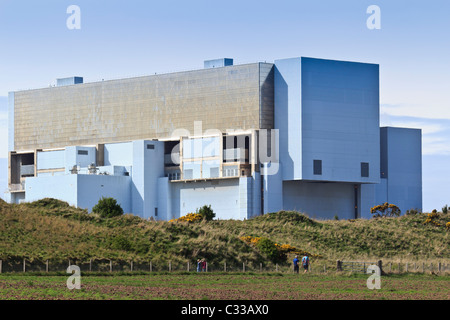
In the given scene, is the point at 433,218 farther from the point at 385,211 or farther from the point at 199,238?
the point at 199,238

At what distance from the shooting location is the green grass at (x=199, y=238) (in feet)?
241

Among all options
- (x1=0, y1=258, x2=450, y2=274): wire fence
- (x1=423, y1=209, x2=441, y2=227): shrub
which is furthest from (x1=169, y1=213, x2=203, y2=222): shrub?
(x1=0, y1=258, x2=450, y2=274): wire fence

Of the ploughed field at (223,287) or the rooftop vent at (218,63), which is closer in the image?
the ploughed field at (223,287)

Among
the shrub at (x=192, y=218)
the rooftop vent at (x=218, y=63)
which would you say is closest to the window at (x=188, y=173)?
the rooftop vent at (x=218, y=63)

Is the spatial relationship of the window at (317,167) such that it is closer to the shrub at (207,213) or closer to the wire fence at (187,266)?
the shrub at (207,213)

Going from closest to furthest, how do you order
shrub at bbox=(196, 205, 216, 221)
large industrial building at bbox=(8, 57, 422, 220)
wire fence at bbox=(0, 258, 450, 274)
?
wire fence at bbox=(0, 258, 450, 274)
shrub at bbox=(196, 205, 216, 221)
large industrial building at bbox=(8, 57, 422, 220)

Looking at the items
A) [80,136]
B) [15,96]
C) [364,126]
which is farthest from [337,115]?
[15,96]

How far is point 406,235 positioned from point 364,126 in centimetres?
2186

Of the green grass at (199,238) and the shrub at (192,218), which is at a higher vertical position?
the shrub at (192,218)

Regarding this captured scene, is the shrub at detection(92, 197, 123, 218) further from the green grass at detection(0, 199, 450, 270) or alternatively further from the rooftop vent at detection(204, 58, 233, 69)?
the rooftop vent at detection(204, 58, 233, 69)

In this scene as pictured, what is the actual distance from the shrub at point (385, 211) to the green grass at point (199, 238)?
811cm

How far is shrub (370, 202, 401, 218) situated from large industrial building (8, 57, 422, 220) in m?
3.07

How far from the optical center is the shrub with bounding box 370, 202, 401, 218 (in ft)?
375

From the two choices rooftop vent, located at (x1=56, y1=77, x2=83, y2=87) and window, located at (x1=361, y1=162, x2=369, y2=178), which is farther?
rooftop vent, located at (x1=56, y1=77, x2=83, y2=87)
